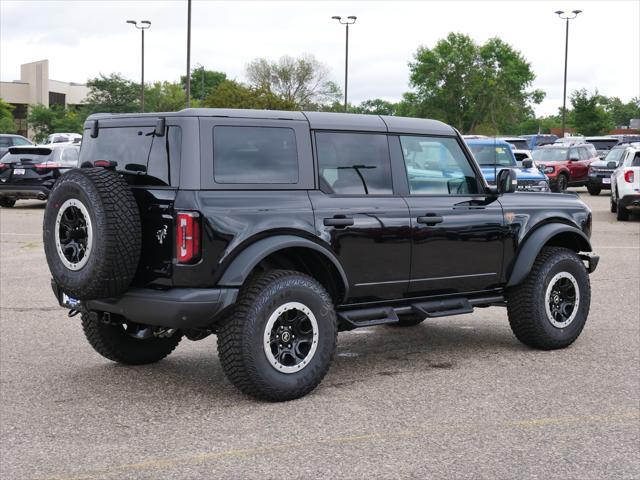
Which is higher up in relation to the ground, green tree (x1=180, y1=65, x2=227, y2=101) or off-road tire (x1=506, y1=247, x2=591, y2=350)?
green tree (x1=180, y1=65, x2=227, y2=101)

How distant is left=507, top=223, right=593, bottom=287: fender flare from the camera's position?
7.53 meters

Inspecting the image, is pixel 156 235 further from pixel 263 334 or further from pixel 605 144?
pixel 605 144

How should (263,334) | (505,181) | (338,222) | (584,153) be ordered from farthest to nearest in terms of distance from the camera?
(584,153) < (505,181) < (338,222) < (263,334)

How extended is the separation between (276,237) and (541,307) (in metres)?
2.57

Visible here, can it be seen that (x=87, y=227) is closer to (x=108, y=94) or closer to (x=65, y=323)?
(x=65, y=323)

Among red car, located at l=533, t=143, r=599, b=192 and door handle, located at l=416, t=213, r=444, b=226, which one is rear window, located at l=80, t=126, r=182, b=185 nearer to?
door handle, located at l=416, t=213, r=444, b=226

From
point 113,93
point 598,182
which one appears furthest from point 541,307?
point 113,93

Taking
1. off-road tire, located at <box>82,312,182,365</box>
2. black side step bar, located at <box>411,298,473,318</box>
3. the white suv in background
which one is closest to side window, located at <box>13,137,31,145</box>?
the white suv in background

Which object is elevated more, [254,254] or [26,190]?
[254,254]

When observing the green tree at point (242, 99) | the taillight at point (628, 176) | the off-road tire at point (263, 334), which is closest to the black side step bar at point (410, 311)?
the off-road tire at point (263, 334)

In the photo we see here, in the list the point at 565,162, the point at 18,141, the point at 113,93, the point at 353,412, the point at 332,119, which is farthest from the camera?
the point at 113,93

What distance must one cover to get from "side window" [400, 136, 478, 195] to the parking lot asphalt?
51.0 inches

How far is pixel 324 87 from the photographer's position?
80.4 metres

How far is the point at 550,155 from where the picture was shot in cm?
3275
